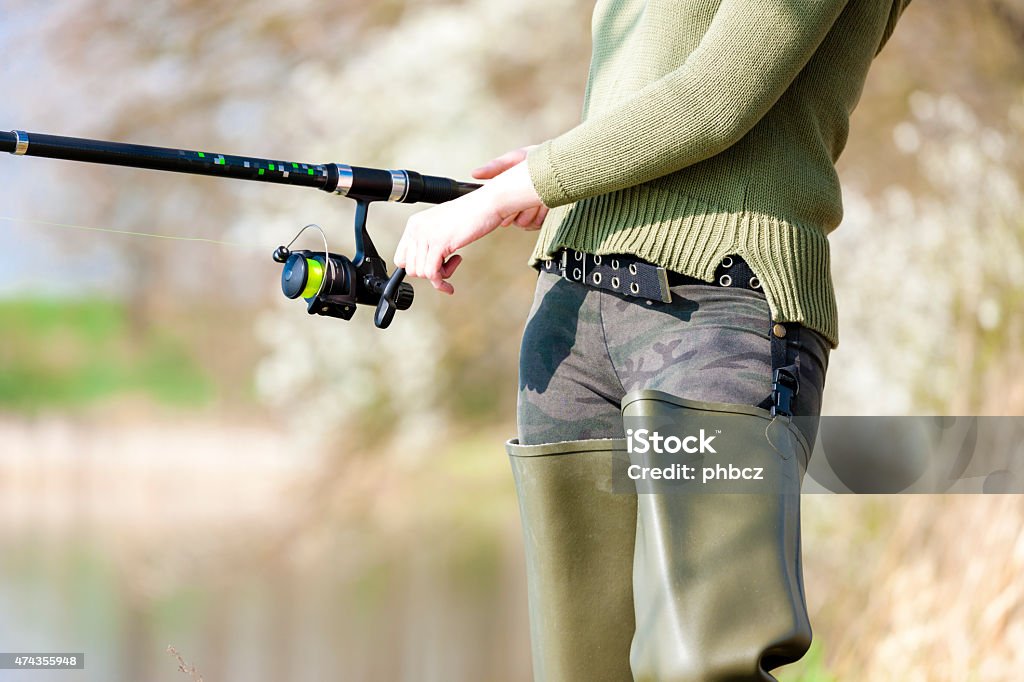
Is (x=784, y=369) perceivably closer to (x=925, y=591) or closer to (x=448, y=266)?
(x=448, y=266)

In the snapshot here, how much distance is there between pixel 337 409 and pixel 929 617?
2449 mm

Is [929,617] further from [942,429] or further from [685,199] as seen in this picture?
[685,199]

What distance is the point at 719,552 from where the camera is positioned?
1.02 meters

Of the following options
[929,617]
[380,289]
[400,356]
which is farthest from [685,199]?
[400,356]

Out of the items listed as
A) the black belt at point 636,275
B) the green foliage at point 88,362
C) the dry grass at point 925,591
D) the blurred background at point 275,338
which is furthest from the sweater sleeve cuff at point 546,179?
the green foliage at point 88,362

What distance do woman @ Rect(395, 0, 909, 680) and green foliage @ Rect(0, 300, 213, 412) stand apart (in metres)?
3.54

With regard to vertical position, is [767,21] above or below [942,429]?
above

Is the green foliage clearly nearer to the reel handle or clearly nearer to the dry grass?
the dry grass

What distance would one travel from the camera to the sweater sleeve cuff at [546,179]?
43.4 inches

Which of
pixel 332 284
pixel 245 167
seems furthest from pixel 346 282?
pixel 245 167

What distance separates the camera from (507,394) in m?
4.71

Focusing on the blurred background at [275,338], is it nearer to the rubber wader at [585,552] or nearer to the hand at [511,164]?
the hand at [511,164]

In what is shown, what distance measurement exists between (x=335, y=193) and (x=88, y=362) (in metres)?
3.50

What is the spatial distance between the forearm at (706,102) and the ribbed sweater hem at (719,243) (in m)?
0.06
